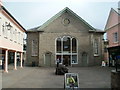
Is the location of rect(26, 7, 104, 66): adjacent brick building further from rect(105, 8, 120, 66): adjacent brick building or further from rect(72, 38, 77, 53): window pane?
rect(105, 8, 120, 66): adjacent brick building

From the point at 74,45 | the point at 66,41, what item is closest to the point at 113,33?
the point at 74,45

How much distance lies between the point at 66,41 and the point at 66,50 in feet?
5.31

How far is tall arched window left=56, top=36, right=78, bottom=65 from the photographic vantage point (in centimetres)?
3516

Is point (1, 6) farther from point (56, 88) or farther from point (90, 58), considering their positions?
point (90, 58)

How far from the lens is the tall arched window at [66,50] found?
35156mm

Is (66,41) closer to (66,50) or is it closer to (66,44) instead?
(66,44)

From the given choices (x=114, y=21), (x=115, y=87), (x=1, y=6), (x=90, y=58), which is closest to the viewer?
(x=115, y=87)

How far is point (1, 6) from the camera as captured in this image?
17844mm

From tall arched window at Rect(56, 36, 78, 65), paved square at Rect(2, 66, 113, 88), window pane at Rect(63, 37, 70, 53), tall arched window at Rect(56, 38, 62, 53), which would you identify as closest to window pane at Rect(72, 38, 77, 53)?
tall arched window at Rect(56, 36, 78, 65)

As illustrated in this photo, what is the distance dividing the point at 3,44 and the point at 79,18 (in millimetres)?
18971

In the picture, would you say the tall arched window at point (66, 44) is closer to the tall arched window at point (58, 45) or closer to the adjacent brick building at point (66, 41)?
the adjacent brick building at point (66, 41)

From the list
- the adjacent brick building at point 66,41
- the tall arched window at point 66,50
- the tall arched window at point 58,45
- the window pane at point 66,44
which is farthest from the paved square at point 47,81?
the window pane at point 66,44

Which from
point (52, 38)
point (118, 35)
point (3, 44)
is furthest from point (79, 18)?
point (3, 44)

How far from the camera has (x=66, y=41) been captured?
35.5m
